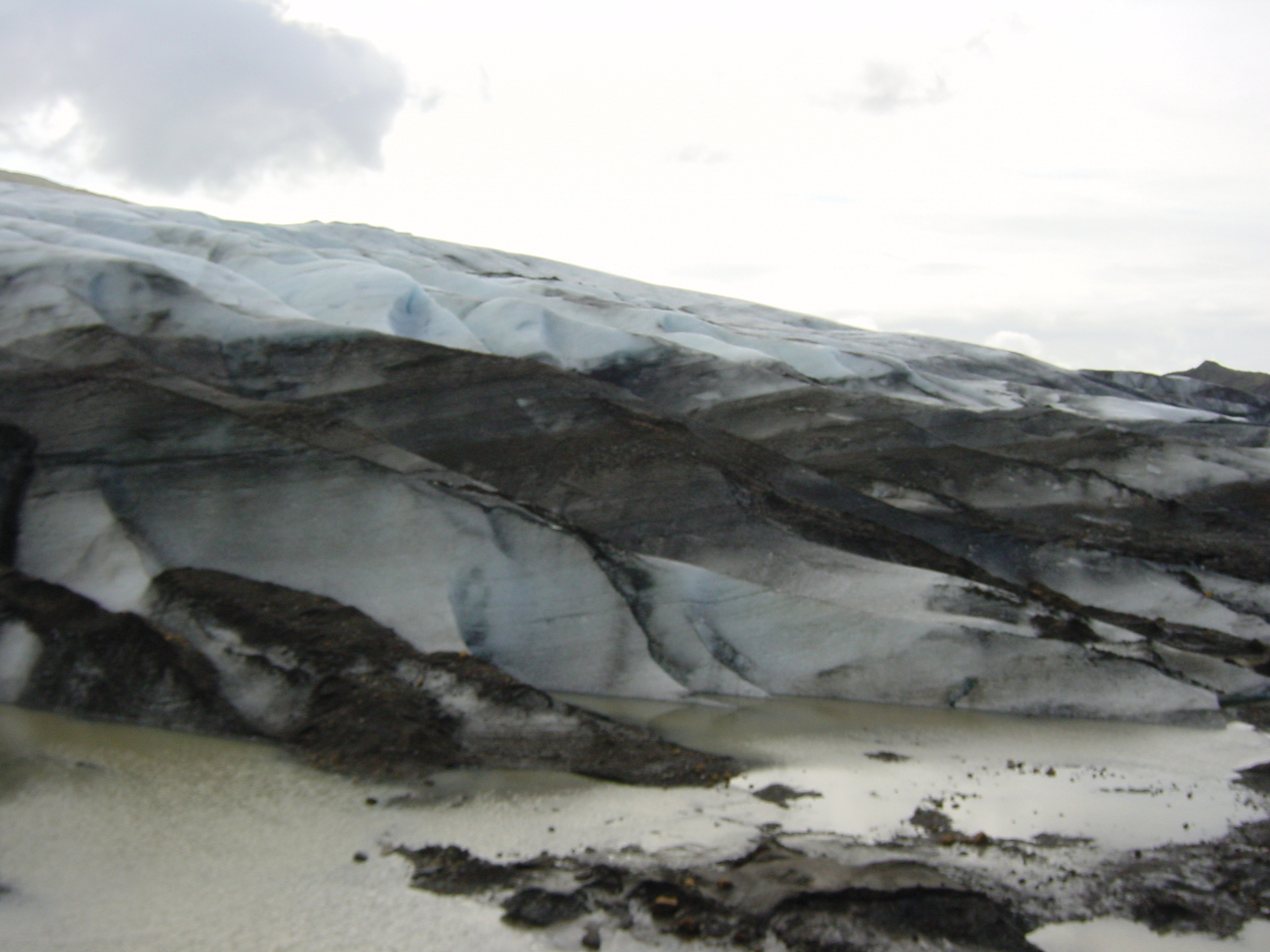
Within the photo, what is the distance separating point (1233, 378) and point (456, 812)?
38.6m

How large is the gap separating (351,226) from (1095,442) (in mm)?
20281

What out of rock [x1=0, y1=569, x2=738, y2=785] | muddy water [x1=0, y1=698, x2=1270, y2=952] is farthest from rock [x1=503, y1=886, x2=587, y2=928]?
rock [x1=0, y1=569, x2=738, y2=785]

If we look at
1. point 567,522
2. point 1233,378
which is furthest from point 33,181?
point 1233,378

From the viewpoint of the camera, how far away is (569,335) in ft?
66.9

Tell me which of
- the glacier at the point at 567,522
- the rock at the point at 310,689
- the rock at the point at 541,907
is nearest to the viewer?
the rock at the point at 541,907

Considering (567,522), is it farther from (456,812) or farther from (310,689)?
(456,812)

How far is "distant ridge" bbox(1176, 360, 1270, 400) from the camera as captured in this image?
122ft

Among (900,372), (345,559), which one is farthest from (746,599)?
(900,372)

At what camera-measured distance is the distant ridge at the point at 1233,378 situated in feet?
122

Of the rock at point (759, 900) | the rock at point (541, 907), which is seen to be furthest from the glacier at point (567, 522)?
the rock at point (541, 907)

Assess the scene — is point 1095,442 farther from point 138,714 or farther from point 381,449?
point 138,714

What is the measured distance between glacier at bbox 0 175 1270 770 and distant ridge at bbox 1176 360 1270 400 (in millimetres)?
21356

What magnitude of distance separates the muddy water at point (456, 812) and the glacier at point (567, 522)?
581 millimetres

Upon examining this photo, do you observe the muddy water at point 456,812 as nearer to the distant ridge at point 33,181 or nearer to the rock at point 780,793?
the rock at point 780,793
